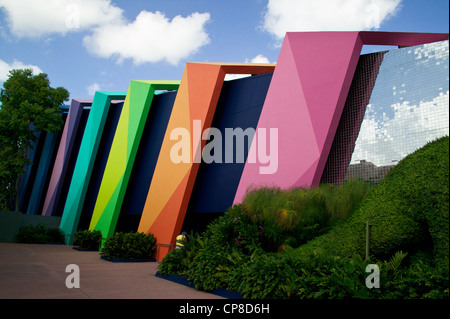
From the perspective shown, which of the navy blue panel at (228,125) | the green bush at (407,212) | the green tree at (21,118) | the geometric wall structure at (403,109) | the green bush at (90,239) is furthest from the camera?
the green tree at (21,118)

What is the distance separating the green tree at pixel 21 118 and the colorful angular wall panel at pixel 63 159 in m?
2.60

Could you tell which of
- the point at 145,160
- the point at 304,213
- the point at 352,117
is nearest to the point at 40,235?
the point at 145,160

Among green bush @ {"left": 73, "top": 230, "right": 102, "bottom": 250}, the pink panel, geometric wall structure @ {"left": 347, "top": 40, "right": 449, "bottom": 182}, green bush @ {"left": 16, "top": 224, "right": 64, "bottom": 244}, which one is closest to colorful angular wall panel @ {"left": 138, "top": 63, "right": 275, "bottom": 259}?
the pink panel

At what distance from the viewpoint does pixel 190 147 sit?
15.8m

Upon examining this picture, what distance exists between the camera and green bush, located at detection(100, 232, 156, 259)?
14509 mm

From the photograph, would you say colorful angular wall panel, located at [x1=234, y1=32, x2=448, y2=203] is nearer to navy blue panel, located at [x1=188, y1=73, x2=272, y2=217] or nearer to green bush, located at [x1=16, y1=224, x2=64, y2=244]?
navy blue panel, located at [x1=188, y1=73, x2=272, y2=217]

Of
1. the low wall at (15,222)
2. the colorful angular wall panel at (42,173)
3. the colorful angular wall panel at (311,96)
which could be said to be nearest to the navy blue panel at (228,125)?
the colorful angular wall panel at (311,96)

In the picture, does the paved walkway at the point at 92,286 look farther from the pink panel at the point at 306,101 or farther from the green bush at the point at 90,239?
the green bush at the point at 90,239

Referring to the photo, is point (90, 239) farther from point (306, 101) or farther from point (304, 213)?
point (304, 213)

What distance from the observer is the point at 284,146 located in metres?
11.9

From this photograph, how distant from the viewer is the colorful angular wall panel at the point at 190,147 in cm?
1554

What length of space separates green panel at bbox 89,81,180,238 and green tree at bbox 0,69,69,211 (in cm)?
1118

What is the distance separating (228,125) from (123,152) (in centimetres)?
708
